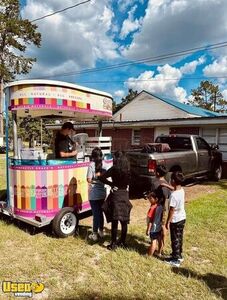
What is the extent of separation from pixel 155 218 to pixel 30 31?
34.0 m

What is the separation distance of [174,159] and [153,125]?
23.9 feet

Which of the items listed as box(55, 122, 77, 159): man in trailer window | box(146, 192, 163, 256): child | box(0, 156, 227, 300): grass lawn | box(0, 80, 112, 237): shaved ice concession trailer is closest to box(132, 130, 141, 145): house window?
box(55, 122, 77, 159): man in trailer window

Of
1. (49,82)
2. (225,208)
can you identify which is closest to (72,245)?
(49,82)

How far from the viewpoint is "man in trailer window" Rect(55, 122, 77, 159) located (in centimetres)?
600

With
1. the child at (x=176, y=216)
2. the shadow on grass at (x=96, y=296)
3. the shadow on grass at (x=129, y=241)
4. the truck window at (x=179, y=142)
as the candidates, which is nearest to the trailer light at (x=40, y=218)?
the shadow on grass at (x=129, y=241)

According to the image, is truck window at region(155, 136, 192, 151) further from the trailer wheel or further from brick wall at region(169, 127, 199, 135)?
the trailer wheel

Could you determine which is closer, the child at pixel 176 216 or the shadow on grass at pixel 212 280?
the shadow on grass at pixel 212 280

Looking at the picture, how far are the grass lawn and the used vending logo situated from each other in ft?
0.31

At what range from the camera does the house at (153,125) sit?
13.9 metres

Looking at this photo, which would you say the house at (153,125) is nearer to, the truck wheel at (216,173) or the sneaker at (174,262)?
the truck wheel at (216,173)

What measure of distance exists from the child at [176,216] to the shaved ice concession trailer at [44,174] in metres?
2.09

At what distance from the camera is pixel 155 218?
172 inches

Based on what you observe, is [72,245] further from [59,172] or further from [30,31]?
[30,31]

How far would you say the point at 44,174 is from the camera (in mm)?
5305
